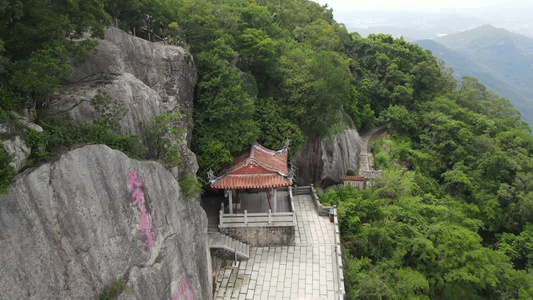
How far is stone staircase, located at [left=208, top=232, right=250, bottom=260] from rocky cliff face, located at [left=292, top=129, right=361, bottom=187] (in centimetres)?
742

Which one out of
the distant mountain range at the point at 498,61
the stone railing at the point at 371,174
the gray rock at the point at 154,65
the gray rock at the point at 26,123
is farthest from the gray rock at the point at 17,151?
the distant mountain range at the point at 498,61

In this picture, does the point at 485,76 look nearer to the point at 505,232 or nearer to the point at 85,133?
the point at 505,232

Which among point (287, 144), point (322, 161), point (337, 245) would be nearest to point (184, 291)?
point (337, 245)

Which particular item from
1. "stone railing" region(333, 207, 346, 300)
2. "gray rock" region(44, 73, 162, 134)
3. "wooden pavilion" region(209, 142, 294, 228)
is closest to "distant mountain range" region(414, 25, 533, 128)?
"stone railing" region(333, 207, 346, 300)

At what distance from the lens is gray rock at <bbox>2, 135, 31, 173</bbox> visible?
253 inches

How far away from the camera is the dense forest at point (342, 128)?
801cm

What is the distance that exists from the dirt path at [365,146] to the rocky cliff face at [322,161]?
234 centimetres

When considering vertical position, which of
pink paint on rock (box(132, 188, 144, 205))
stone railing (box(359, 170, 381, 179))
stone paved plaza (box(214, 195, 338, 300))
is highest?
pink paint on rock (box(132, 188, 144, 205))

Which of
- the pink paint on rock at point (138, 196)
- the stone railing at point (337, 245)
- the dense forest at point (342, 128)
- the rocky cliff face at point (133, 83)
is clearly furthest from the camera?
the stone railing at point (337, 245)

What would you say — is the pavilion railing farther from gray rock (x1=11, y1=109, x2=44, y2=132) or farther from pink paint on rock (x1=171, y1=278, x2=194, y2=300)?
gray rock (x1=11, y1=109, x2=44, y2=132)

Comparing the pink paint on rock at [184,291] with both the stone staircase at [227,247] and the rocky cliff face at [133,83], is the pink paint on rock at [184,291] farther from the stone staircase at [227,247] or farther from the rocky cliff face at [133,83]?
the rocky cliff face at [133,83]

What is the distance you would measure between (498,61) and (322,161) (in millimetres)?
179170

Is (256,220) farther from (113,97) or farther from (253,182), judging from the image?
(113,97)

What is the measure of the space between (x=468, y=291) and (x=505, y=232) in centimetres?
1123
